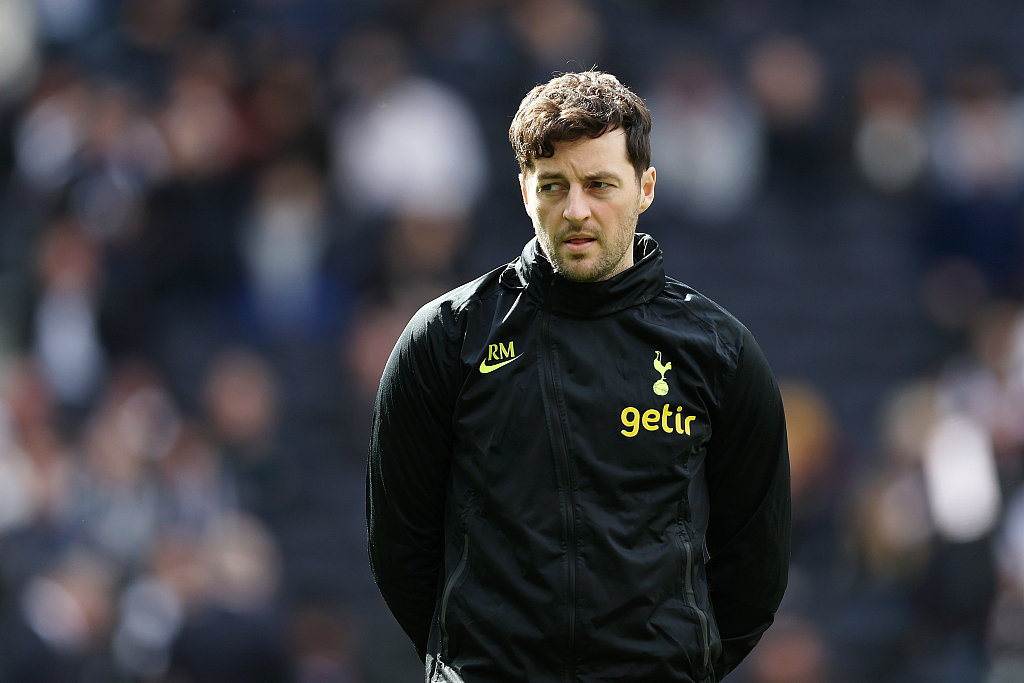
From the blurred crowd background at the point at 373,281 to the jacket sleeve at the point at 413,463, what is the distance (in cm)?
385

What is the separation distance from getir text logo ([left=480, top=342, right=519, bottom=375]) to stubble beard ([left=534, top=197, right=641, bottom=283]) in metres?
0.16

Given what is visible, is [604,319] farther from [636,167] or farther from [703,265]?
[703,265]

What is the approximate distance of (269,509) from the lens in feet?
25.4

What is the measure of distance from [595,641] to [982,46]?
903 centimetres

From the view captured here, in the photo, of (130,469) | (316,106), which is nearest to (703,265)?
(316,106)

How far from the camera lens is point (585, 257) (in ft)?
7.64

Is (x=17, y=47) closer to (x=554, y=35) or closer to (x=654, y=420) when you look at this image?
(x=554, y=35)

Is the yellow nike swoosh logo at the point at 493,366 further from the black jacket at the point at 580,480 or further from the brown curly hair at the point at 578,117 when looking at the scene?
the brown curly hair at the point at 578,117

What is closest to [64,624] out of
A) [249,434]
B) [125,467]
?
[125,467]

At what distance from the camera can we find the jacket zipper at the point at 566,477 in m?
2.24

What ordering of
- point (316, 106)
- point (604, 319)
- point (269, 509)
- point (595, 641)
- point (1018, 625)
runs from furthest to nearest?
1. point (316, 106)
2. point (269, 509)
3. point (1018, 625)
4. point (604, 319)
5. point (595, 641)

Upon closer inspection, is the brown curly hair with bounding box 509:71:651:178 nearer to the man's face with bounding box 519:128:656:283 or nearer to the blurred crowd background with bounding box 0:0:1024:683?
the man's face with bounding box 519:128:656:283

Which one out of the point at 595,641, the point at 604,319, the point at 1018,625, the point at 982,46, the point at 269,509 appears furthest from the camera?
the point at 982,46

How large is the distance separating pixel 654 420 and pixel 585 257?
12.1 inches
